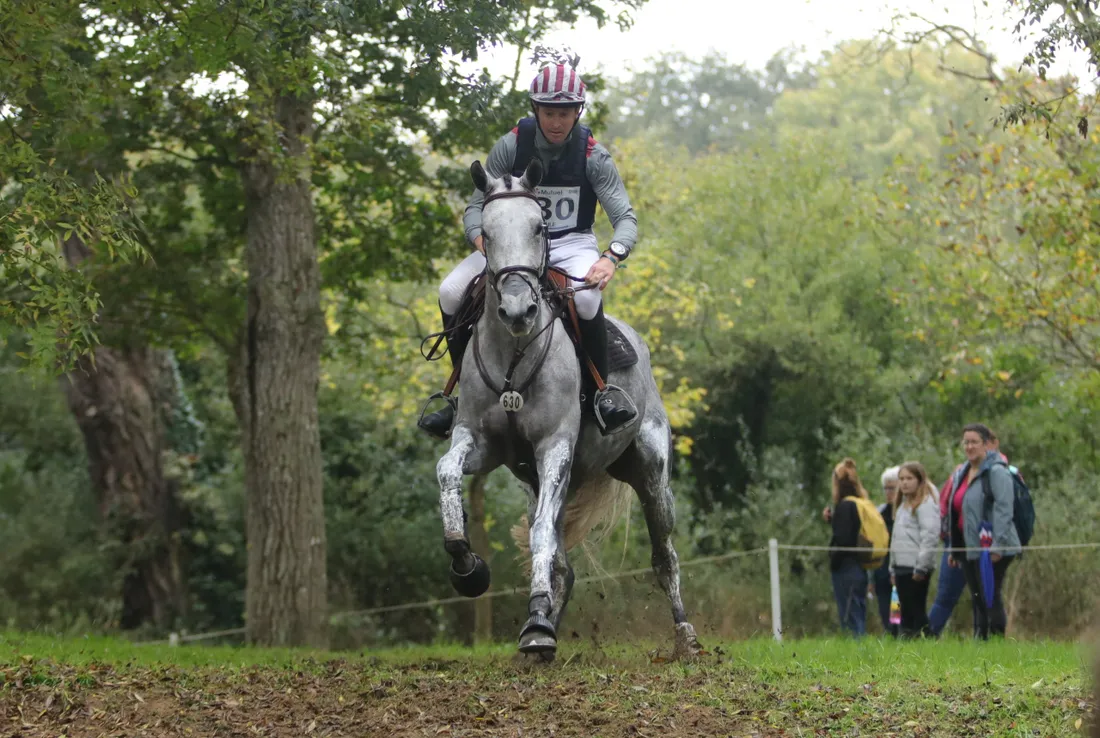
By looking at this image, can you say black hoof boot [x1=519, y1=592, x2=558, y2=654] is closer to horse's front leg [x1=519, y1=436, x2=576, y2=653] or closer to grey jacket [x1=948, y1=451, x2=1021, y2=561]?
horse's front leg [x1=519, y1=436, x2=576, y2=653]

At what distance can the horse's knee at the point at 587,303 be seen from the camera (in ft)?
29.0

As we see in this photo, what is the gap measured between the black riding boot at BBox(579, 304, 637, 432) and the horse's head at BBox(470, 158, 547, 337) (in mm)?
760

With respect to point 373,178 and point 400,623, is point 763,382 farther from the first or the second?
point 373,178

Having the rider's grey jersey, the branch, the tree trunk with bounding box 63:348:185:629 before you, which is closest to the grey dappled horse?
the rider's grey jersey

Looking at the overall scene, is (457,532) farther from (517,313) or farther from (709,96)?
(709,96)

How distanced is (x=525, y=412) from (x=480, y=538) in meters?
10.8

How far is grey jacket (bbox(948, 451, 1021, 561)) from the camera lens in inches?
464

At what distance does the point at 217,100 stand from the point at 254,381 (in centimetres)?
317

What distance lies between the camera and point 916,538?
1294cm

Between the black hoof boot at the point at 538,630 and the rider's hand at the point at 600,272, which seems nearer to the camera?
the black hoof boot at the point at 538,630

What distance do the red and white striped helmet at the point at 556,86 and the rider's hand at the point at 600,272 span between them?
1039 mm

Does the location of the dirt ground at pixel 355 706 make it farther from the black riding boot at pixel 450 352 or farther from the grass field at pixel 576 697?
the black riding boot at pixel 450 352

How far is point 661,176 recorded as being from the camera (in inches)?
1133

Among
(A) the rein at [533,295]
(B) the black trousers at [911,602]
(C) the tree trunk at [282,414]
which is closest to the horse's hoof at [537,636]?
(A) the rein at [533,295]
